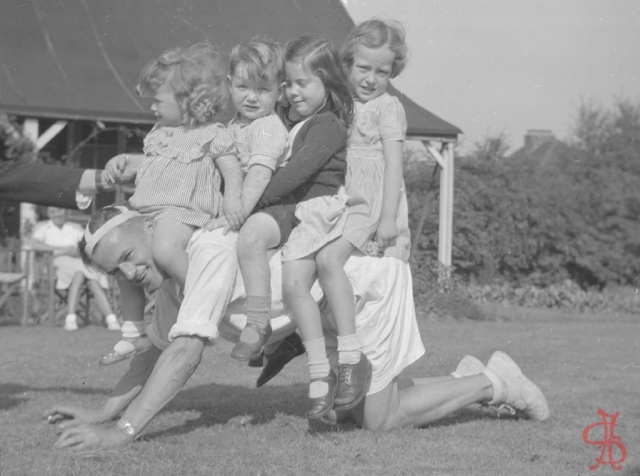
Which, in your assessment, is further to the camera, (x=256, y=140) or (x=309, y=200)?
(x=309, y=200)

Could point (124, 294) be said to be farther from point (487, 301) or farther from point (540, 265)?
point (540, 265)

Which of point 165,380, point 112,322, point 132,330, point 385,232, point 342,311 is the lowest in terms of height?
point 112,322

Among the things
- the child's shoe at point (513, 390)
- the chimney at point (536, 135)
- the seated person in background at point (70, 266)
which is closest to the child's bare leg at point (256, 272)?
the child's shoe at point (513, 390)

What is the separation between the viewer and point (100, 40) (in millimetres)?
13648

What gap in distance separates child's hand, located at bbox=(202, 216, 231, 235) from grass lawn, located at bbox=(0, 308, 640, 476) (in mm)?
964

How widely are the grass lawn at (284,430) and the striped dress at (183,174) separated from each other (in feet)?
3.39

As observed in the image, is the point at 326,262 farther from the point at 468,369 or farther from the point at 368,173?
the point at 468,369

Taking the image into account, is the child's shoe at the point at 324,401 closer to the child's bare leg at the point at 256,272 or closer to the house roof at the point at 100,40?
the child's bare leg at the point at 256,272

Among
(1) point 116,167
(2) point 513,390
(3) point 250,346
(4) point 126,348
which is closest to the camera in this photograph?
(3) point 250,346

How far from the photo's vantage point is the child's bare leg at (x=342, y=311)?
165 inches

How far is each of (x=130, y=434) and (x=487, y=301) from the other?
43.3ft

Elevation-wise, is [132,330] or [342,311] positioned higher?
[342,311]

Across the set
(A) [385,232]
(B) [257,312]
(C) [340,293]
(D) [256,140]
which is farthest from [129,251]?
(A) [385,232]

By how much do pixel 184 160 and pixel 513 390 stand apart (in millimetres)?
2217
